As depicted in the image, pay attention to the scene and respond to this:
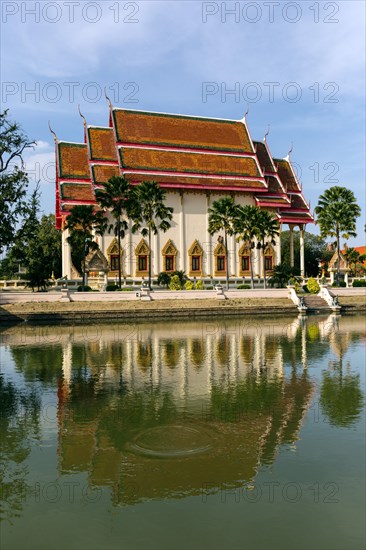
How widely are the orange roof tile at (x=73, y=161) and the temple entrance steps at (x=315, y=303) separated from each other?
2622 centimetres

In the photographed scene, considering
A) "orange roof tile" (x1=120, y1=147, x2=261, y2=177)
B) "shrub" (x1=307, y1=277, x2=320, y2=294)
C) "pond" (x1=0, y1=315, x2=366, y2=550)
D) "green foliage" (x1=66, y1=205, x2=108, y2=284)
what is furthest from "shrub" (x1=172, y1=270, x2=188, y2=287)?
"pond" (x1=0, y1=315, x2=366, y2=550)

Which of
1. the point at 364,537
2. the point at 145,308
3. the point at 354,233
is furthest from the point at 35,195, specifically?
the point at 364,537

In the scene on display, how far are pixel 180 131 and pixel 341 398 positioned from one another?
49086 mm

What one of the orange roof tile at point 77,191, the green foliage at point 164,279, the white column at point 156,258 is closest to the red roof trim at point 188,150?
the orange roof tile at point 77,191

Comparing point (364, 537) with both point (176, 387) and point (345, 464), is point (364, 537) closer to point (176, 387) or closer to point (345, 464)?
point (345, 464)

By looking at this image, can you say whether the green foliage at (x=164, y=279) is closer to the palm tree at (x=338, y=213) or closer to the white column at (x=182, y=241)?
the white column at (x=182, y=241)

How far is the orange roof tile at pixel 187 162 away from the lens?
53062 millimetres

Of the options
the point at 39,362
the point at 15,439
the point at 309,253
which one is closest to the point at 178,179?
the point at 309,253

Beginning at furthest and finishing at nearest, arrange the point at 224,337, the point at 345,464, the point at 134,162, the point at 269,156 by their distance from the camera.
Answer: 1. the point at 269,156
2. the point at 134,162
3. the point at 224,337
4. the point at 345,464

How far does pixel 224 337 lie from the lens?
27.0 metres

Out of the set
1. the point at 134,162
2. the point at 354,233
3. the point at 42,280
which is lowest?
the point at 42,280

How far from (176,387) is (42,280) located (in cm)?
3144

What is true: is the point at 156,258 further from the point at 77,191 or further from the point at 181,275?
the point at 77,191

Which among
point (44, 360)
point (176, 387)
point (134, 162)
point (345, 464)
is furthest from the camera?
point (134, 162)
